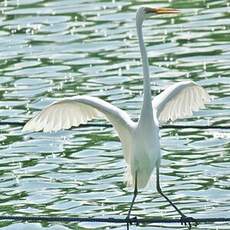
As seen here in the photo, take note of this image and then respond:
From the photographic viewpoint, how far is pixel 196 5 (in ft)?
59.3

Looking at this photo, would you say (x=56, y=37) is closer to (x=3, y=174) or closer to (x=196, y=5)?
(x=196, y=5)

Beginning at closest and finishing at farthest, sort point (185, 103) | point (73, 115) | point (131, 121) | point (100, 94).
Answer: point (131, 121)
point (73, 115)
point (185, 103)
point (100, 94)

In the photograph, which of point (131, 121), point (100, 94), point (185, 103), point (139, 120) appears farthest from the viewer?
point (100, 94)

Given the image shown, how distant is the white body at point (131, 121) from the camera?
9.39 metres

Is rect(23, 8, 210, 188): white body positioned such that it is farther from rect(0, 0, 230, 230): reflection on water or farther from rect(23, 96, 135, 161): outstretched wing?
rect(0, 0, 230, 230): reflection on water

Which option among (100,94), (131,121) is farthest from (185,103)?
(100,94)

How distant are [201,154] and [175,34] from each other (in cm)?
424

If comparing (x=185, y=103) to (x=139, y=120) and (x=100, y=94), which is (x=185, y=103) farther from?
(x=100, y=94)

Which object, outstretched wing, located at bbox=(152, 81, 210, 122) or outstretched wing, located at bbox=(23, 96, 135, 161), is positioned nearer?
outstretched wing, located at bbox=(23, 96, 135, 161)

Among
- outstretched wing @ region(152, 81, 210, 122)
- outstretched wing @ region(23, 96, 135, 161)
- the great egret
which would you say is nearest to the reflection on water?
outstretched wing @ region(152, 81, 210, 122)

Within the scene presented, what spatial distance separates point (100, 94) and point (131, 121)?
4965mm

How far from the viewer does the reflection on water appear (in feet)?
38.8

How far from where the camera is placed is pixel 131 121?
955cm

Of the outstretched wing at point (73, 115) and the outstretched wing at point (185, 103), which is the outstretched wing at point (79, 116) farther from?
the outstretched wing at point (185, 103)
